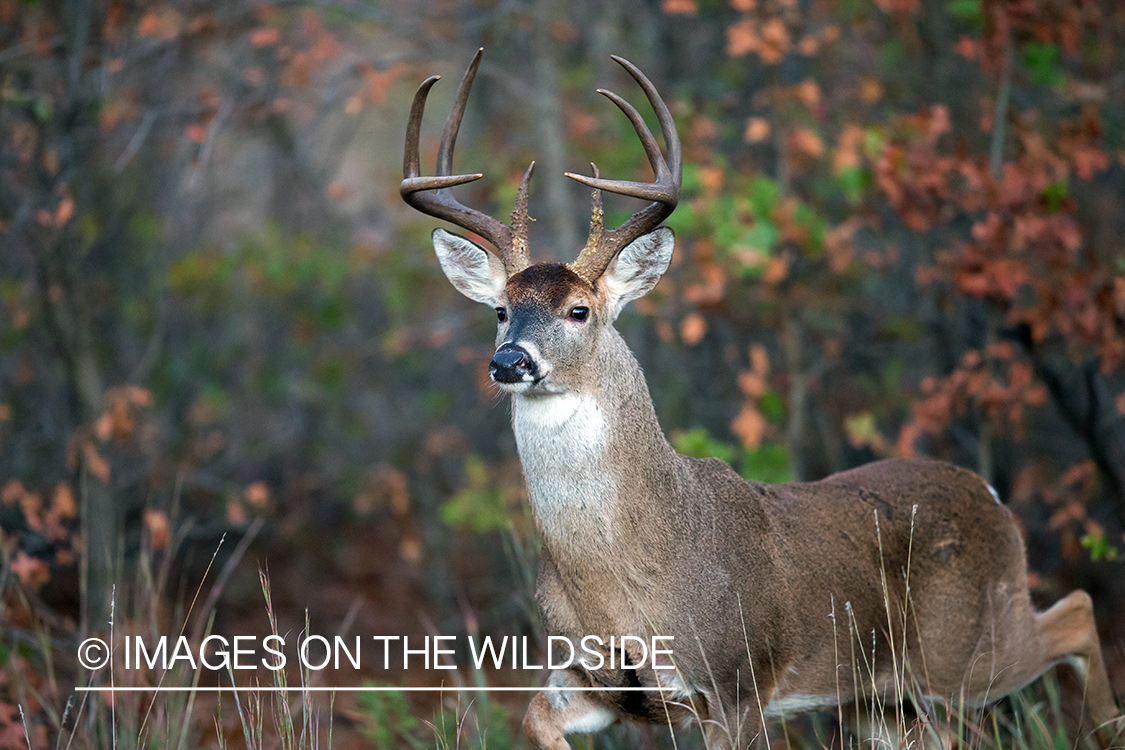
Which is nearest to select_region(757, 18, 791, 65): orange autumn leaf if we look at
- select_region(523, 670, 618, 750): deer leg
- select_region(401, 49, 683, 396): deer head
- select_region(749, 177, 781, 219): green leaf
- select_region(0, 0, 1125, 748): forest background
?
select_region(0, 0, 1125, 748): forest background

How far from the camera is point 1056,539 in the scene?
23.8ft

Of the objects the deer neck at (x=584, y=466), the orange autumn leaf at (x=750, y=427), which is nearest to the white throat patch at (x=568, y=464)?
the deer neck at (x=584, y=466)

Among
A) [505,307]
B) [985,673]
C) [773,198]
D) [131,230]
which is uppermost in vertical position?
[131,230]

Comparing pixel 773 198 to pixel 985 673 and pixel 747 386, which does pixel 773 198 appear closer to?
pixel 747 386

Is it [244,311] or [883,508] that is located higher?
[244,311]

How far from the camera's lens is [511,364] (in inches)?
145

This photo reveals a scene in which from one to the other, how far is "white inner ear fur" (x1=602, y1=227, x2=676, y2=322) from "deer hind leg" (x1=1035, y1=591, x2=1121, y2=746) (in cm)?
211

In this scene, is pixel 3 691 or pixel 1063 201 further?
pixel 1063 201

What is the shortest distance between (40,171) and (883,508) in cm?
460

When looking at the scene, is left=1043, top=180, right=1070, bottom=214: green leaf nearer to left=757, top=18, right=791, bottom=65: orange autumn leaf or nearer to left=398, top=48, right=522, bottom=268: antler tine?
left=757, top=18, right=791, bottom=65: orange autumn leaf

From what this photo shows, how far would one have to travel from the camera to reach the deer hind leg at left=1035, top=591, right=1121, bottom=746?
4.86 metres

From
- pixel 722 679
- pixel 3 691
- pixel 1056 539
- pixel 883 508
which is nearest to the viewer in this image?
pixel 722 679

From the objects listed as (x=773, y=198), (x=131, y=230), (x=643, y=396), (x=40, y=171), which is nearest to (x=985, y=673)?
(x=643, y=396)

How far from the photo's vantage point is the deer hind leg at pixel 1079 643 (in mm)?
4859
